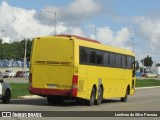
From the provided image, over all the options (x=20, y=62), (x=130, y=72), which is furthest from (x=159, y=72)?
(x=130, y=72)

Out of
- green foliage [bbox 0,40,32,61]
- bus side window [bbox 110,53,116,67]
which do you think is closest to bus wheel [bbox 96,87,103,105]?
bus side window [bbox 110,53,116,67]

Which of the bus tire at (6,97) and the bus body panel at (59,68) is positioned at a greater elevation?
the bus body panel at (59,68)

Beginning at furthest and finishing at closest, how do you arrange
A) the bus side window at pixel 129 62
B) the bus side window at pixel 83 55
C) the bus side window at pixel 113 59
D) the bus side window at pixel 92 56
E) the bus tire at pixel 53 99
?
1. the bus side window at pixel 129 62
2. the bus side window at pixel 113 59
3. the bus tire at pixel 53 99
4. the bus side window at pixel 92 56
5. the bus side window at pixel 83 55

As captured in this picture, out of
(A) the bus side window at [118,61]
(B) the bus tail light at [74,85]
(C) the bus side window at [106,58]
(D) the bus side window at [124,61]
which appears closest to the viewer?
(B) the bus tail light at [74,85]

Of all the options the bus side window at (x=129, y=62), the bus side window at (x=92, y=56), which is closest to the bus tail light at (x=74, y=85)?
the bus side window at (x=92, y=56)

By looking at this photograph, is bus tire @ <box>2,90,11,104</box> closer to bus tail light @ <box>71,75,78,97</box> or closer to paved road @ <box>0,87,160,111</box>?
paved road @ <box>0,87,160,111</box>

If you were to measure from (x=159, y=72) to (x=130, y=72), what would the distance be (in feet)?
536

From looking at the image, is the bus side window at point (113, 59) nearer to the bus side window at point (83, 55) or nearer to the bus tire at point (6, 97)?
the bus side window at point (83, 55)

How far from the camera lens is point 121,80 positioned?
32062 mm

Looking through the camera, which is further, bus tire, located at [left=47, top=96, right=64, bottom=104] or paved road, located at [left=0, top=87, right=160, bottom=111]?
bus tire, located at [left=47, top=96, right=64, bottom=104]

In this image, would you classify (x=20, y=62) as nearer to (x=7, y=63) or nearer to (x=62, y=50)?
(x=7, y=63)

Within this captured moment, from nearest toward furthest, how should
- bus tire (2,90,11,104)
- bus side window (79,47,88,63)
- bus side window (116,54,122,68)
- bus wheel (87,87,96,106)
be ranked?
bus side window (79,47,88,63)
bus tire (2,90,11,104)
bus wheel (87,87,96,106)
bus side window (116,54,122,68)

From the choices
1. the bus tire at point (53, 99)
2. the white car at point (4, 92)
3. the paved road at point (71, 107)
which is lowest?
the paved road at point (71, 107)

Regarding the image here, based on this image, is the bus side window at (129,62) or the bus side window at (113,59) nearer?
the bus side window at (113,59)
